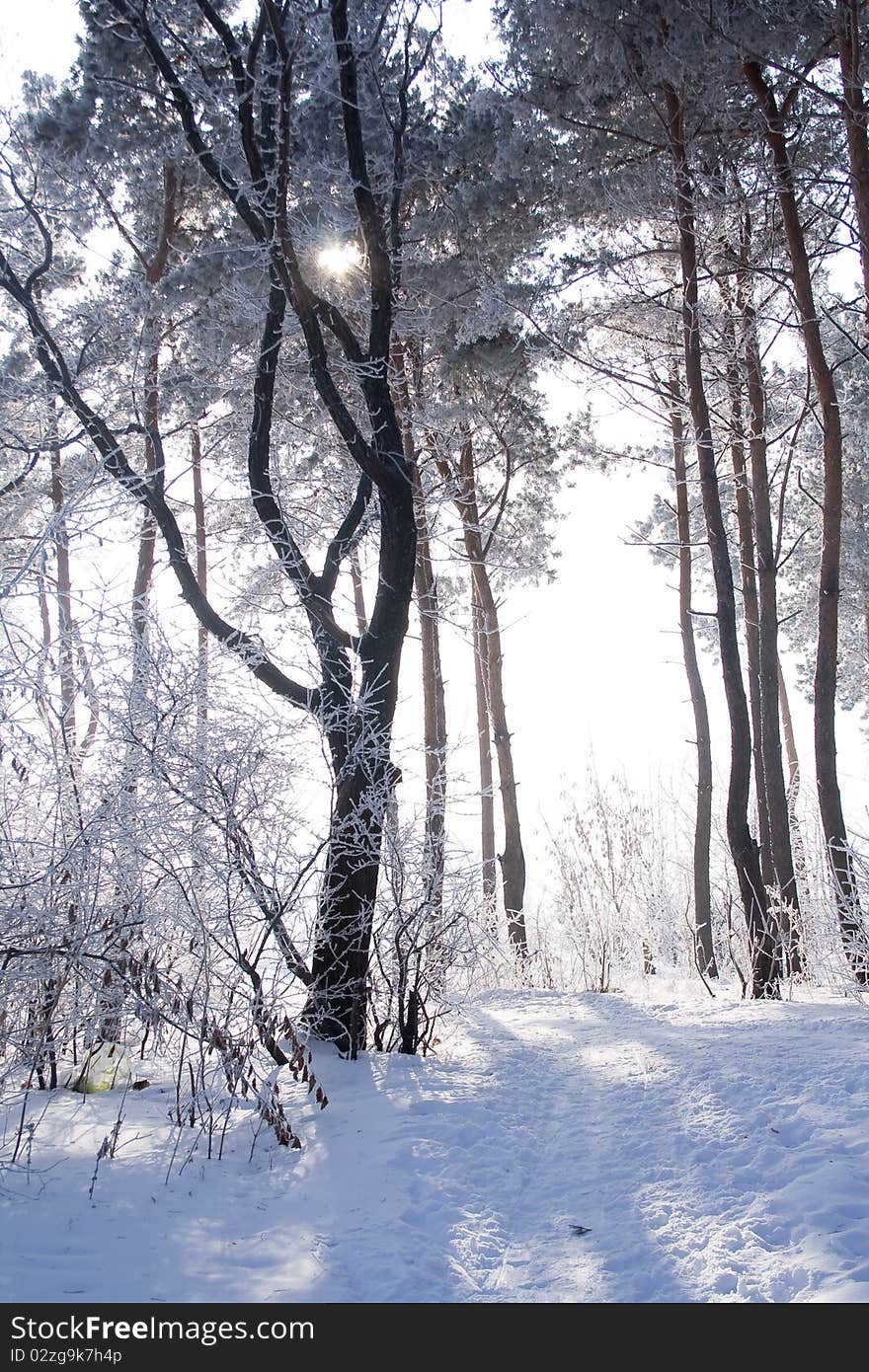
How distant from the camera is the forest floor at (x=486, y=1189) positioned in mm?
2312

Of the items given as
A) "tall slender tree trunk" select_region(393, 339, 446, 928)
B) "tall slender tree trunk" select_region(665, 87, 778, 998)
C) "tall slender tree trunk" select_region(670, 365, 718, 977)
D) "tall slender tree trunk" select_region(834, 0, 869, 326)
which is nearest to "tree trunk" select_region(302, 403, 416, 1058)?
"tall slender tree trunk" select_region(393, 339, 446, 928)

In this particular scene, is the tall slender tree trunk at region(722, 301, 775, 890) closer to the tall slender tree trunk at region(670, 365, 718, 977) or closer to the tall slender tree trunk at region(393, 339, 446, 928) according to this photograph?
the tall slender tree trunk at region(670, 365, 718, 977)

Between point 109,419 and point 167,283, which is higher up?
point 167,283

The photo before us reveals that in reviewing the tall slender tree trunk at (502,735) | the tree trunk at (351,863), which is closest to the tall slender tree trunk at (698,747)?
the tall slender tree trunk at (502,735)

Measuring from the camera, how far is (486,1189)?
9.92 ft

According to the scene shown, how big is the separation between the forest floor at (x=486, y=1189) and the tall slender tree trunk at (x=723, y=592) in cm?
268

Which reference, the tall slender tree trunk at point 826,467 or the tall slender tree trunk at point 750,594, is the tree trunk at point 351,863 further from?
the tall slender tree trunk at point 750,594

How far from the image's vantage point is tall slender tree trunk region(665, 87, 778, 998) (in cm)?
705

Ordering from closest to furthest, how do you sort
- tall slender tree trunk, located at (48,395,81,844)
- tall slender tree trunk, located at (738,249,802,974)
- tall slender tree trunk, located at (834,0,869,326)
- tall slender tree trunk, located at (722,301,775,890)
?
tall slender tree trunk, located at (48,395,81,844) < tall slender tree trunk, located at (834,0,869,326) < tall slender tree trunk, located at (738,249,802,974) < tall slender tree trunk, located at (722,301,775,890)

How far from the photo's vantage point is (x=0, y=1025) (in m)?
3.24

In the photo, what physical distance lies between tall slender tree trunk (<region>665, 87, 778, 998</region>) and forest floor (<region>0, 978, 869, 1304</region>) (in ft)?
8.80
